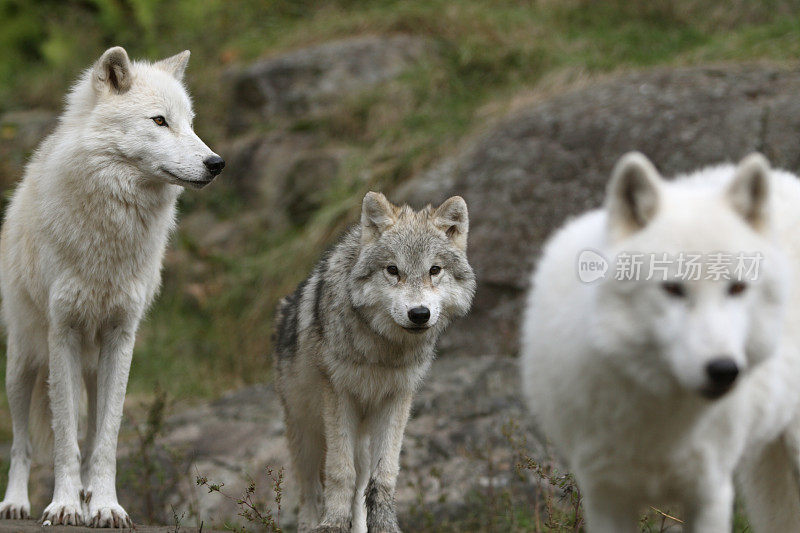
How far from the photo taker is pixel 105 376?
539 cm

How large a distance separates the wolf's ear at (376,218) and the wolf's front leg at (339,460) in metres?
1.06

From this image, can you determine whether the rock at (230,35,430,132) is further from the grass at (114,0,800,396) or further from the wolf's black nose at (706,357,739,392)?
the wolf's black nose at (706,357,739,392)

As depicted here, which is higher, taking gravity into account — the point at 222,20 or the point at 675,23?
the point at 675,23

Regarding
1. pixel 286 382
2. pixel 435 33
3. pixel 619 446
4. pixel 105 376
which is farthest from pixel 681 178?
pixel 435 33

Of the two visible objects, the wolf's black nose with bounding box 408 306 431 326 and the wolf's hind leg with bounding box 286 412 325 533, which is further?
the wolf's hind leg with bounding box 286 412 325 533

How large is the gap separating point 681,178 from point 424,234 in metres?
1.92

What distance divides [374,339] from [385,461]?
0.76 meters

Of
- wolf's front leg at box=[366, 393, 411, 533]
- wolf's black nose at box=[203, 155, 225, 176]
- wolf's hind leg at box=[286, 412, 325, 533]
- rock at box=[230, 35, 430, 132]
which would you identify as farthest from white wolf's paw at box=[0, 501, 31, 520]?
rock at box=[230, 35, 430, 132]

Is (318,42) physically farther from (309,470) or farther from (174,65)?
(309,470)

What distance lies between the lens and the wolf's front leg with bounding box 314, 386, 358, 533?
5039 millimetres

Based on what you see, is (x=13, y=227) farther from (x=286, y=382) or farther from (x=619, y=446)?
(x=619, y=446)

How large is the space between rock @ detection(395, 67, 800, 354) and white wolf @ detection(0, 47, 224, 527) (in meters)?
4.47

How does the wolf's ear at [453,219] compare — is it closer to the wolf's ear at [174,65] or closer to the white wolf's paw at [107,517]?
the wolf's ear at [174,65]

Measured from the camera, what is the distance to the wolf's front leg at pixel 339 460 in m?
5.04
